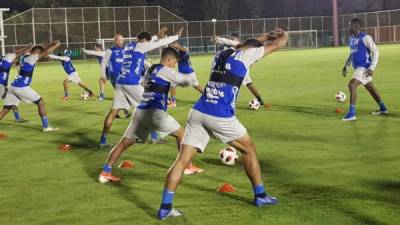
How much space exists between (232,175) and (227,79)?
258 cm

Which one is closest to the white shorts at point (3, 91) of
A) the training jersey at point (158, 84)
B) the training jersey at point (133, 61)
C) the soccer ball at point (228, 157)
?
the training jersey at point (133, 61)

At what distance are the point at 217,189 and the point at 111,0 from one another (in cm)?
7098

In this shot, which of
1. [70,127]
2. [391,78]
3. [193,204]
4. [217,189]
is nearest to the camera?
[193,204]

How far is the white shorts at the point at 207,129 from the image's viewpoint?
742 centimetres

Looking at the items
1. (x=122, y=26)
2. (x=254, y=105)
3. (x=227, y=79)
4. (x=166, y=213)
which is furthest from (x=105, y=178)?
(x=122, y=26)

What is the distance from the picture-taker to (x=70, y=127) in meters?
16.1

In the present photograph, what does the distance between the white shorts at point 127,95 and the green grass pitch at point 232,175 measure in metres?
0.88

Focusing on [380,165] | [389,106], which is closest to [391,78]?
[389,106]

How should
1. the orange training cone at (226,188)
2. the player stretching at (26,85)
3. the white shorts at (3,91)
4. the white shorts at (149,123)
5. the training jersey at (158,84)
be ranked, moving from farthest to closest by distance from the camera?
1. the white shorts at (3,91)
2. the player stretching at (26,85)
3. the white shorts at (149,123)
4. the orange training cone at (226,188)
5. the training jersey at (158,84)

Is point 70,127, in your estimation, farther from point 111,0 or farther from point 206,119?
point 111,0

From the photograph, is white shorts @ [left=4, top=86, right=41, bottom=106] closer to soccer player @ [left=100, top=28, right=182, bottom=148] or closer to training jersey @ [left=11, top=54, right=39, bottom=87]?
training jersey @ [left=11, top=54, right=39, bottom=87]

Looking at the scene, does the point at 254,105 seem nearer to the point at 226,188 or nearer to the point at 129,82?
the point at 129,82

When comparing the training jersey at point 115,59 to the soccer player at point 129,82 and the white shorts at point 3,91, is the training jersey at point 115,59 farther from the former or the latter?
the soccer player at point 129,82

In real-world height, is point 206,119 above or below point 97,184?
above
